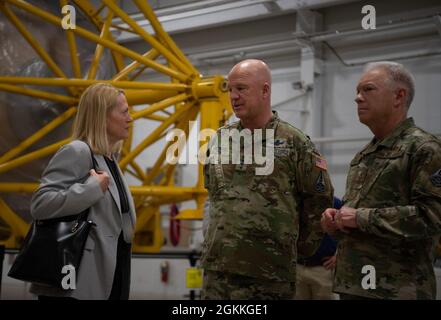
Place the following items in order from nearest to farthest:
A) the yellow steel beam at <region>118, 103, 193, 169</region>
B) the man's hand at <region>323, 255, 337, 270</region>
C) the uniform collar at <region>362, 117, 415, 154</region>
Answer: the uniform collar at <region>362, 117, 415, 154</region> → the man's hand at <region>323, 255, 337, 270</region> → the yellow steel beam at <region>118, 103, 193, 169</region>

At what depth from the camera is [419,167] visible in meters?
3.11

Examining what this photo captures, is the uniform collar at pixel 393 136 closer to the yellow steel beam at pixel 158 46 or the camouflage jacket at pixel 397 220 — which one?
the camouflage jacket at pixel 397 220

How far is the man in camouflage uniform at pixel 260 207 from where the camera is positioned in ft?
10.6

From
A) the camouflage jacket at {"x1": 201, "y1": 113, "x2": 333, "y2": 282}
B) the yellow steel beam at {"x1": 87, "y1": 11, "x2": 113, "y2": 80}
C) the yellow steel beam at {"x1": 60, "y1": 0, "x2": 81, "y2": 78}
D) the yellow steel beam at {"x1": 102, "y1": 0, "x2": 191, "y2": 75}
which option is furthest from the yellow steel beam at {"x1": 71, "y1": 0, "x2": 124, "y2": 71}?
the camouflage jacket at {"x1": 201, "y1": 113, "x2": 333, "y2": 282}

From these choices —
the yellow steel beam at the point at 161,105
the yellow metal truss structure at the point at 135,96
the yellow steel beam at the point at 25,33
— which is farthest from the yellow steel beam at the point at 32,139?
the yellow steel beam at the point at 161,105

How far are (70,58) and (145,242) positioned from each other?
2.77 metres

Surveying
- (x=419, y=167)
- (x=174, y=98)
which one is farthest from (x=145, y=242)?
(x=419, y=167)

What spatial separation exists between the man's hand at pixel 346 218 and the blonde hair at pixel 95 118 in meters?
1.35

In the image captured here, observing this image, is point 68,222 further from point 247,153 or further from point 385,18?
point 385,18

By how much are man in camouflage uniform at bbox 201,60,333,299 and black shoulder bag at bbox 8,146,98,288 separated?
69cm

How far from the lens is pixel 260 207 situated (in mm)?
3307

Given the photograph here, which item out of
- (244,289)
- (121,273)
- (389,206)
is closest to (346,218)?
(389,206)

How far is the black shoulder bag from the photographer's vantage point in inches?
124

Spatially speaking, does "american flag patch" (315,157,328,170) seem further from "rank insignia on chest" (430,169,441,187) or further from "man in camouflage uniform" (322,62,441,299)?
"rank insignia on chest" (430,169,441,187)
